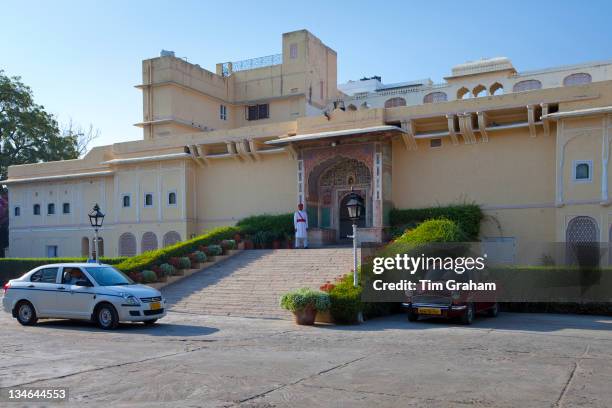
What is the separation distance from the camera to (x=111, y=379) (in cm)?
820

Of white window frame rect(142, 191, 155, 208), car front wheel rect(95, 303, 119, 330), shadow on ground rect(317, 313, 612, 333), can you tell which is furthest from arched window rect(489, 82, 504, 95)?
car front wheel rect(95, 303, 119, 330)

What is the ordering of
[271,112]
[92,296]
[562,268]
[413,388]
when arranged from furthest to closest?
[271,112] → [562,268] → [92,296] → [413,388]

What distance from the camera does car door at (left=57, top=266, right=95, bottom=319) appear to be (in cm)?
1401

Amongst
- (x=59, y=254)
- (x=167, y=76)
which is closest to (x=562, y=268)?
(x=167, y=76)

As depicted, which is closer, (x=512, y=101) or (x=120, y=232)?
(x=512, y=101)

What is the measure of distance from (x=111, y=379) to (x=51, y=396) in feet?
3.47

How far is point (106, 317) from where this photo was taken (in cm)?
1380

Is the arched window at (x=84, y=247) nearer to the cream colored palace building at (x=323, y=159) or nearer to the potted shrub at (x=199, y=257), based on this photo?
the cream colored palace building at (x=323, y=159)

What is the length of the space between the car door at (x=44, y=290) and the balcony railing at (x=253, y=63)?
27.5 meters

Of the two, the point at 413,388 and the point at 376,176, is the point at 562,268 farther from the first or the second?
the point at 413,388

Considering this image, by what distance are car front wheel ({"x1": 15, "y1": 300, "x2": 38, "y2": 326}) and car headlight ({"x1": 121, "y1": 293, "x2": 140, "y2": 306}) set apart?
257 cm

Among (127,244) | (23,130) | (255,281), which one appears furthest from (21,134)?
(255,281)

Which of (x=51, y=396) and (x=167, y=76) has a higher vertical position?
(x=167, y=76)

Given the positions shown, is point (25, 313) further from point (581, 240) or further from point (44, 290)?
point (581, 240)
